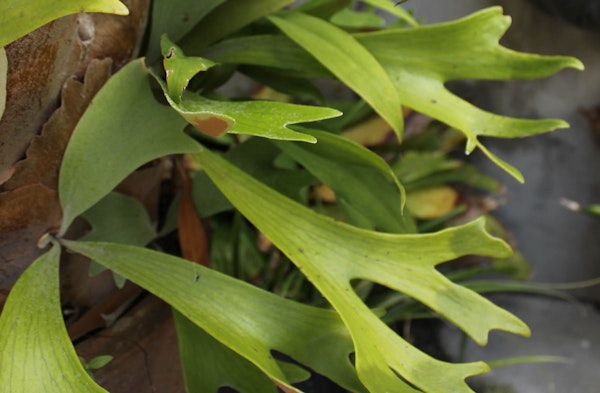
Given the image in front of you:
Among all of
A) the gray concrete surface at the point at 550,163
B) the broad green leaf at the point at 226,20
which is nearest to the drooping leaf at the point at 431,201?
the gray concrete surface at the point at 550,163

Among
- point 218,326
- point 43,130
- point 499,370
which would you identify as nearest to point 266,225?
point 218,326

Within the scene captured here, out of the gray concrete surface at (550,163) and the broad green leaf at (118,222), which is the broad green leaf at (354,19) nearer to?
the broad green leaf at (118,222)

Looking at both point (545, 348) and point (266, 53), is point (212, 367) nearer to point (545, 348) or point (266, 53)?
point (266, 53)

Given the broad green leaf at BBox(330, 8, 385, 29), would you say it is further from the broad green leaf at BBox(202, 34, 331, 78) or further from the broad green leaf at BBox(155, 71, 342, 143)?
the broad green leaf at BBox(155, 71, 342, 143)

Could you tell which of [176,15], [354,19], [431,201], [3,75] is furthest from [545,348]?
[3,75]

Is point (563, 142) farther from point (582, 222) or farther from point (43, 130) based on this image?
point (43, 130)
